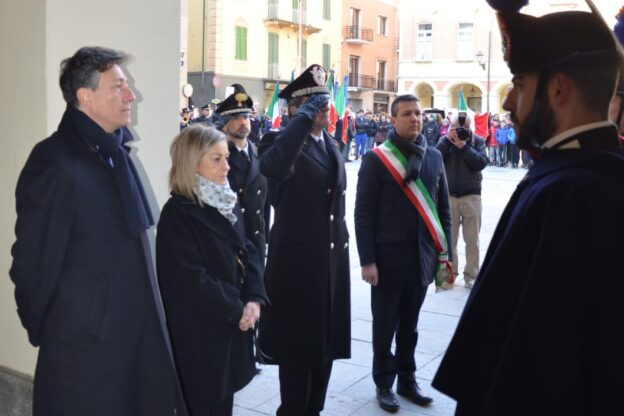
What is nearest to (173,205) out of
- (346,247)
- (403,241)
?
(346,247)

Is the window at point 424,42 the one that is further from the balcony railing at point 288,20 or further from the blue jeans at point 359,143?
the blue jeans at point 359,143

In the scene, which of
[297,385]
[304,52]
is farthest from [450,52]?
[297,385]

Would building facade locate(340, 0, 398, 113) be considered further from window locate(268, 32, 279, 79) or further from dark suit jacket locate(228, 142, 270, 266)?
dark suit jacket locate(228, 142, 270, 266)

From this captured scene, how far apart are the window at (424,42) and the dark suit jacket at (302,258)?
49.5 meters

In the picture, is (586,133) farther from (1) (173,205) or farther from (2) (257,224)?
(2) (257,224)

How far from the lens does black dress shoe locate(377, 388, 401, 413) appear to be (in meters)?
4.55

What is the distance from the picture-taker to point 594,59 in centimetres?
191

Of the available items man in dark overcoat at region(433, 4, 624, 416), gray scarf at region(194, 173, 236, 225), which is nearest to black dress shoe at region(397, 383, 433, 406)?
gray scarf at region(194, 173, 236, 225)

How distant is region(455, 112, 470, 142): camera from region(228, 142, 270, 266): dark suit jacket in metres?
3.08

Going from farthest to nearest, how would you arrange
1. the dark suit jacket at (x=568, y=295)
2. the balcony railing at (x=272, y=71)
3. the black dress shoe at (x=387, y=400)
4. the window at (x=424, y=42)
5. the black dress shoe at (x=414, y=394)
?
the window at (x=424, y=42) → the balcony railing at (x=272, y=71) → the black dress shoe at (x=414, y=394) → the black dress shoe at (x=387, y=400) → the dark suit jacket at (x=568, y=295)

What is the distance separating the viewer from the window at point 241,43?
39.8 m

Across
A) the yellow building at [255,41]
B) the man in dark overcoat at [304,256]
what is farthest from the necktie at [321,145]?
the yellow building at [255,41]

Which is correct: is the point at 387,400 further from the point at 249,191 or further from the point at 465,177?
the point at 465,177

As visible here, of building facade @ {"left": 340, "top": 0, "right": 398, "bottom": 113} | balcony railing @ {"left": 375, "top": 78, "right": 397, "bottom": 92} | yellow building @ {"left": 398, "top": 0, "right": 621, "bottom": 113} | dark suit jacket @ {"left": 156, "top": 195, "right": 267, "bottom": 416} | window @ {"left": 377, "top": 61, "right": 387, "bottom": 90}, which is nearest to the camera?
dark suit jacket @ {"left": 156, "top": 195, "right": 267, "bottom": 416}
